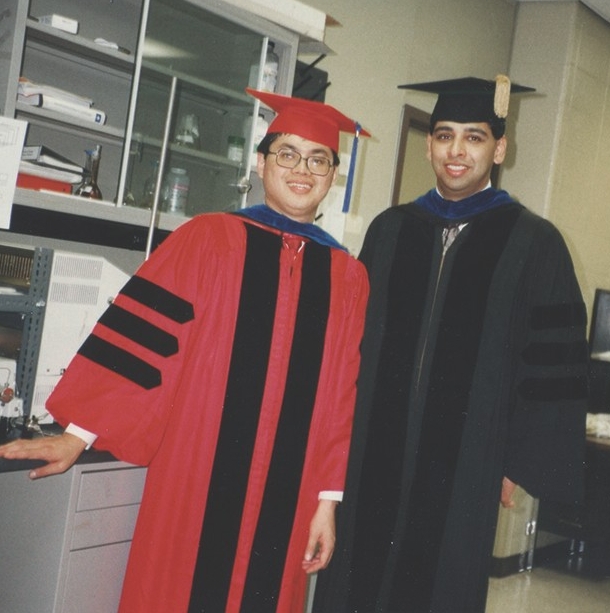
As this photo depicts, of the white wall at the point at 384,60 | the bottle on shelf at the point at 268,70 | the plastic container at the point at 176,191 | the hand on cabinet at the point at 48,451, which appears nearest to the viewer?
the hand on cabinet at the point at 48,451

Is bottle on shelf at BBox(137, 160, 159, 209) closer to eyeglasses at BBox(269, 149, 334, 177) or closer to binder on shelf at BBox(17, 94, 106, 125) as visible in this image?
binder on shelf at BBox(17, 94, 106, 125)

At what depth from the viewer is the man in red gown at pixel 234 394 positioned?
5.84 feet

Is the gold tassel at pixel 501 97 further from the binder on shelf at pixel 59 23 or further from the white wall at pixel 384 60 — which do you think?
the white wall at pixel 384 60

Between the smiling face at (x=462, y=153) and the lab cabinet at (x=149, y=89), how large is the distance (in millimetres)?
785

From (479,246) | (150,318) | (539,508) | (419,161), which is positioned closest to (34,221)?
(150,318)

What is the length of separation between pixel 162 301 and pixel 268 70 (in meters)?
1.37

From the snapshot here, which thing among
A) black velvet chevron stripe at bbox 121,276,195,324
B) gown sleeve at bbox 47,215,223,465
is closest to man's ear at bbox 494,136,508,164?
gown sleeve at bbox 47,215,223,465

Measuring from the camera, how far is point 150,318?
5.94 feet

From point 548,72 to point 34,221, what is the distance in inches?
129

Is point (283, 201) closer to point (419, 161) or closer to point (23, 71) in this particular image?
point (23, 71)

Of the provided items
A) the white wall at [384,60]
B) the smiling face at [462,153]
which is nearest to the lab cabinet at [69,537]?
the smiling face at [462,153]

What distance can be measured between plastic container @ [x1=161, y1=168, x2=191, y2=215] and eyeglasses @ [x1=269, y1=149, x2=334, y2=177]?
0.90 m

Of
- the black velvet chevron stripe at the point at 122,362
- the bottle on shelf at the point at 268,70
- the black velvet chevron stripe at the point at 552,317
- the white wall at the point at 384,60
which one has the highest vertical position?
the white wall at the point at 384,60

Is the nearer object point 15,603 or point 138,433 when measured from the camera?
point 138,433
